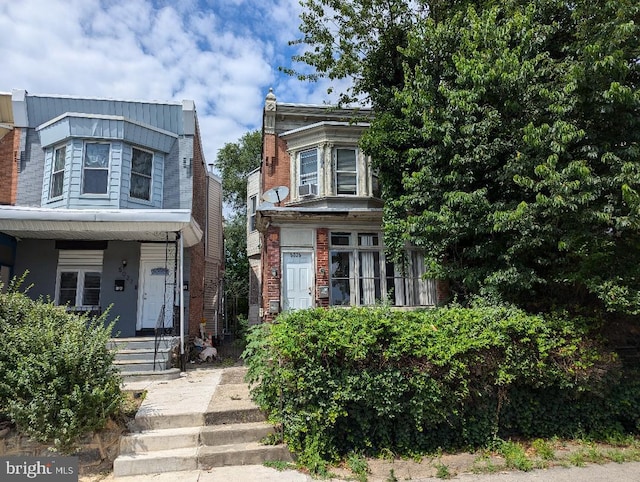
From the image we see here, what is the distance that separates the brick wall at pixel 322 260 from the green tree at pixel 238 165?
716 inches

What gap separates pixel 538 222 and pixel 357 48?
715 cm

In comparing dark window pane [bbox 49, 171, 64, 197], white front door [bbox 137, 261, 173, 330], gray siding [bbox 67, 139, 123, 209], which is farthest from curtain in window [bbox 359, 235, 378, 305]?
dark window pane [bbox 49, 171, 64, 197]

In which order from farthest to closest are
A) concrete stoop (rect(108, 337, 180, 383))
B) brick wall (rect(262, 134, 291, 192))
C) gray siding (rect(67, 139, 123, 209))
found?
brick wall (rect(262, 134, 291, 192)) < gray siding (rect(67, 139, 123, 209)) < concrete stoop (rect(108, 337, 180, 383))

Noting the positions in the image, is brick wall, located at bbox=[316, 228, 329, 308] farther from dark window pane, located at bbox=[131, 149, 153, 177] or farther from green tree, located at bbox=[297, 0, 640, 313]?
dark window pane, located at bbox=[131, 149, 153, 177]

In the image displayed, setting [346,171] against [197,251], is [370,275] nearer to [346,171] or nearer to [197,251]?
[346,171]

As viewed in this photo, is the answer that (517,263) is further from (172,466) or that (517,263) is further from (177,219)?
(177,219)

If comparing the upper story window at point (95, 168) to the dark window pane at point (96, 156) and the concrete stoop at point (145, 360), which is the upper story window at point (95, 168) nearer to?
the dark window pane at point (96, 156)

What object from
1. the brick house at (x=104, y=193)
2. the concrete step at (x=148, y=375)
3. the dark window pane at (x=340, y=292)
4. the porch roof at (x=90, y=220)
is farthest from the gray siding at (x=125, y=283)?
the dark window pane at (x=340, y=292)

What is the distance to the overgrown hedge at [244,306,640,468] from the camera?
5090 mm

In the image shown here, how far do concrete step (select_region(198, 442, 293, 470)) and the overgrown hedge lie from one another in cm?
23

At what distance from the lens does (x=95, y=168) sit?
11766 millimetres

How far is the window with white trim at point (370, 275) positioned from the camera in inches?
436

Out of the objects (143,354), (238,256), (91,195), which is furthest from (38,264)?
(238,256)

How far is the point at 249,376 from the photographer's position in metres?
5.66
